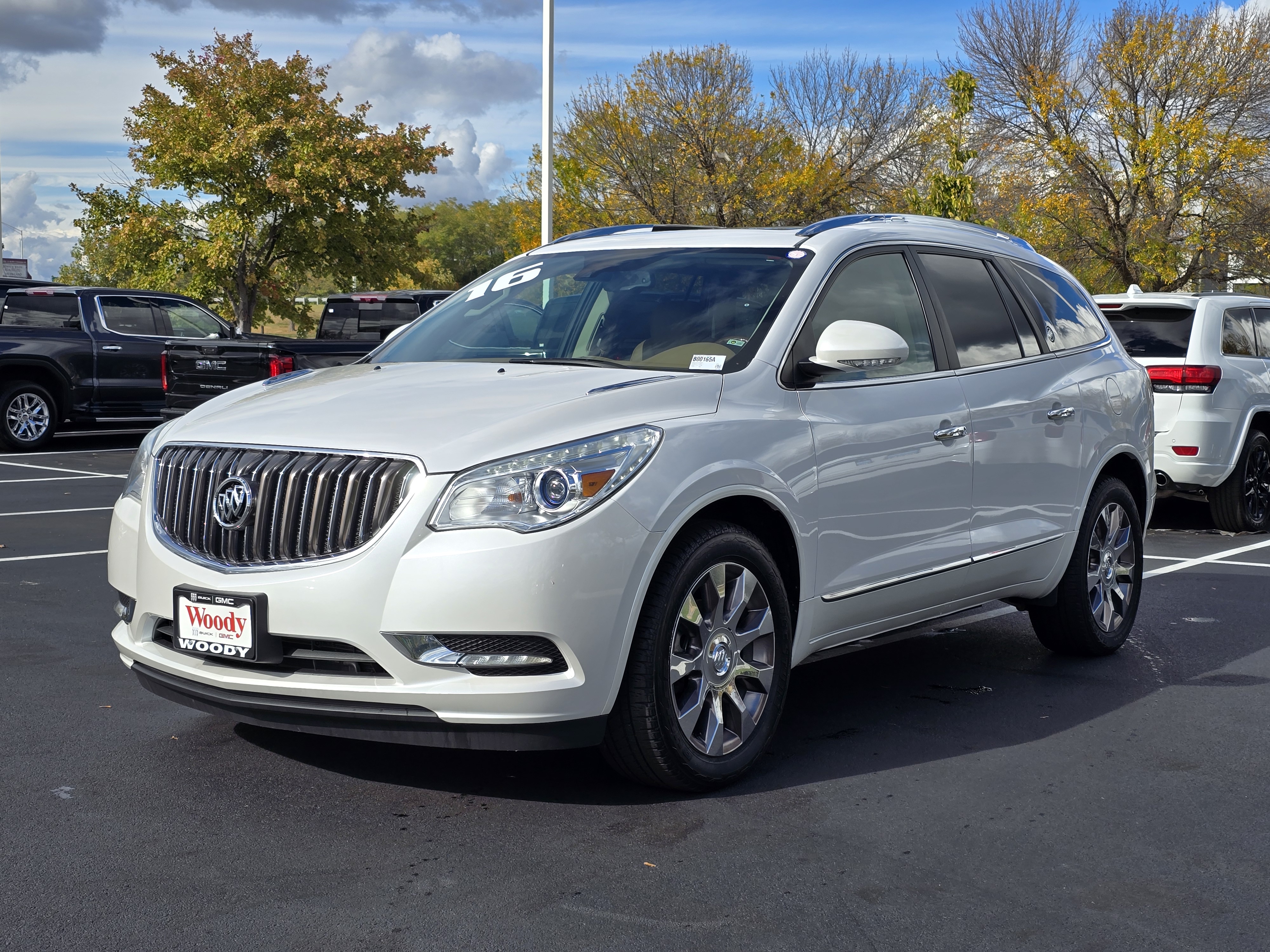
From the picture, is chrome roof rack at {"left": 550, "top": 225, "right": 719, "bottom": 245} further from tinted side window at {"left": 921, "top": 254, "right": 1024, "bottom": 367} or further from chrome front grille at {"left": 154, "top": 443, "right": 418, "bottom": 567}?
chrome front grille at {"left": 154, "top": 443, "right": 418, "bottom": 567}

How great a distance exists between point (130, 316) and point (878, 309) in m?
13.7

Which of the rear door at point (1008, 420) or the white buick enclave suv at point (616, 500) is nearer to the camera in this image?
the white buick enclave suv at point (616, 500)

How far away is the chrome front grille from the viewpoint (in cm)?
375

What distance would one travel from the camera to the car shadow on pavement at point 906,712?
4332mm

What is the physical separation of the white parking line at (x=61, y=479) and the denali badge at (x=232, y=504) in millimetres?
9639

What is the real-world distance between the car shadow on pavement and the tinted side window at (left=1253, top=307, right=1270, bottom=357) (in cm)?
429

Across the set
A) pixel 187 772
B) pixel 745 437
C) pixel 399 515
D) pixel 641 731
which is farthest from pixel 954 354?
pixel 187 772

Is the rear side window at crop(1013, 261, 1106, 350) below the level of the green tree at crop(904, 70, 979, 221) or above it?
below

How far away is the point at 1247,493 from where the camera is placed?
1070 cm

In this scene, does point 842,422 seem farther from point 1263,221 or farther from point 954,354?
point 1263,221

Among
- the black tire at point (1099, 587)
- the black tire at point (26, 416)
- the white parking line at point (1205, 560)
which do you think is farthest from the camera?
the black tire at point (26, 416)

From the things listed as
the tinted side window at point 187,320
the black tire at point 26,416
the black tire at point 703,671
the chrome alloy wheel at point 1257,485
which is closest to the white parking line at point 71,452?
the black tire at point 26,416

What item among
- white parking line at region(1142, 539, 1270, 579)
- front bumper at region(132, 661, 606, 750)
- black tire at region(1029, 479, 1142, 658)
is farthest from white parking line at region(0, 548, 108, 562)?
white parking line at region(1142, 539, 1270, 579)

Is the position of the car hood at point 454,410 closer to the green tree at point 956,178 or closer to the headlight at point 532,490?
the headlight at point 532,490
